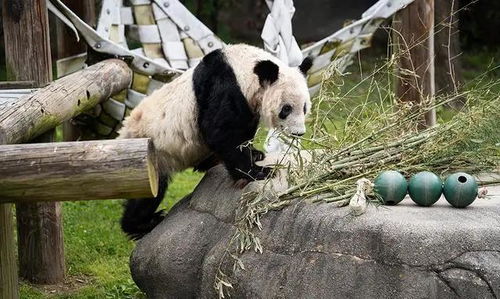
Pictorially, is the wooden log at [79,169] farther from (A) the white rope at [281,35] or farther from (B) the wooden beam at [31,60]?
(A) the white rope at [281,35]

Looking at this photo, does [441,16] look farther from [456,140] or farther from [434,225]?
[434,225]

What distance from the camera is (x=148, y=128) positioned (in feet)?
Answer: 16.3

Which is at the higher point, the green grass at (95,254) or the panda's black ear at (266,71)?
the panda's black ear at (266,71)

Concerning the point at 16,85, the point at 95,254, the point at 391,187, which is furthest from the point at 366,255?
the point at 95,254

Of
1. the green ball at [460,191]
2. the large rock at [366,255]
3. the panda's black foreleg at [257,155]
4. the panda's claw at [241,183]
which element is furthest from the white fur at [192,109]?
the green ball at [460,191]

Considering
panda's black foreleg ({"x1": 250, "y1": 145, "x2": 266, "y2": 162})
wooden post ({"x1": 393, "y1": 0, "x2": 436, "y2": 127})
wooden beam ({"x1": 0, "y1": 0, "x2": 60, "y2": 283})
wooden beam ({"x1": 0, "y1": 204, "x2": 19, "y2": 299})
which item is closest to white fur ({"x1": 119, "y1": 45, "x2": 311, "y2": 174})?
panda's black foreleg ({"x1": 250, "y1": 145, "x2": 266, "y2": 162})

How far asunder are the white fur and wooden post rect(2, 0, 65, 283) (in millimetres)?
711

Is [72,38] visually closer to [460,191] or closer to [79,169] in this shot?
[79,169]

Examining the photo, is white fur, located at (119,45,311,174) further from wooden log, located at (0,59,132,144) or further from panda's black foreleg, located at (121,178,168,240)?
wooden log, located at (0,59,132,144)

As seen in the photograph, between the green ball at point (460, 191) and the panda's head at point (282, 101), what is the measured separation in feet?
3.23

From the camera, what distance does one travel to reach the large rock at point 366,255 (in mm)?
3453

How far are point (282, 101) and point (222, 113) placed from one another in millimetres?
318

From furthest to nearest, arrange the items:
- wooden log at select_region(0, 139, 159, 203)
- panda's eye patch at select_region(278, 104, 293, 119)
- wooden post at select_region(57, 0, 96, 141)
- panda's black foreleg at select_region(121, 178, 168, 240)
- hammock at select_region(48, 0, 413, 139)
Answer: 1. wooden post at select_region(57, 0, 96, 141)
2. hammock at select_region(48, 0, 413, 139)
3. panda's black foreleg at select_region(121, 178, 168, 240)
4. panda's eye patch at select_region(278, 104, 293, 119)
5. wooden log at select_region(0, 139, 159, 203)

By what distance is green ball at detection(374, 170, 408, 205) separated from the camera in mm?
3859
